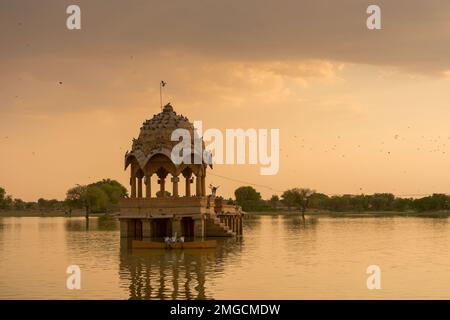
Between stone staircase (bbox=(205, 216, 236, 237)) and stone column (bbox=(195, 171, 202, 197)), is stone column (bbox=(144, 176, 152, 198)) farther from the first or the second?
stone staircase (bbox=(205, 216, 236, 237))

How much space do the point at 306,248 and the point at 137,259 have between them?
61.1ft

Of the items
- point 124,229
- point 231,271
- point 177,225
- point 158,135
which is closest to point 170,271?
point 231,271

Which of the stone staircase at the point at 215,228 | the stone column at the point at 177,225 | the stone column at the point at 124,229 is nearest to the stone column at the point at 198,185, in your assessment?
the stone staircase at the point at 215,228

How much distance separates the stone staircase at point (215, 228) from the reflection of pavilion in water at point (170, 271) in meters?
11.1

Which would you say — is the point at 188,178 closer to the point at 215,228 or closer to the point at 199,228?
the point at 215,228

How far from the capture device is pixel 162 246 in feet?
188

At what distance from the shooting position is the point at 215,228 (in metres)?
74.6

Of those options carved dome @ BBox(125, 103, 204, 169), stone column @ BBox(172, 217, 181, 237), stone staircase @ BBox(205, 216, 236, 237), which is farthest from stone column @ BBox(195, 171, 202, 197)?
stone column @ BBox(172, 217, 181, 237)

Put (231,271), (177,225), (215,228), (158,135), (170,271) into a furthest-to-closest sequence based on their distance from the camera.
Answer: (215,228) < (158,135) < (177,225) < (231,271) < (170,271)

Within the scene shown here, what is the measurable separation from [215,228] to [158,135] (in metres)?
11.1

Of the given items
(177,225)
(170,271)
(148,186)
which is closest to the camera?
(170,271)
